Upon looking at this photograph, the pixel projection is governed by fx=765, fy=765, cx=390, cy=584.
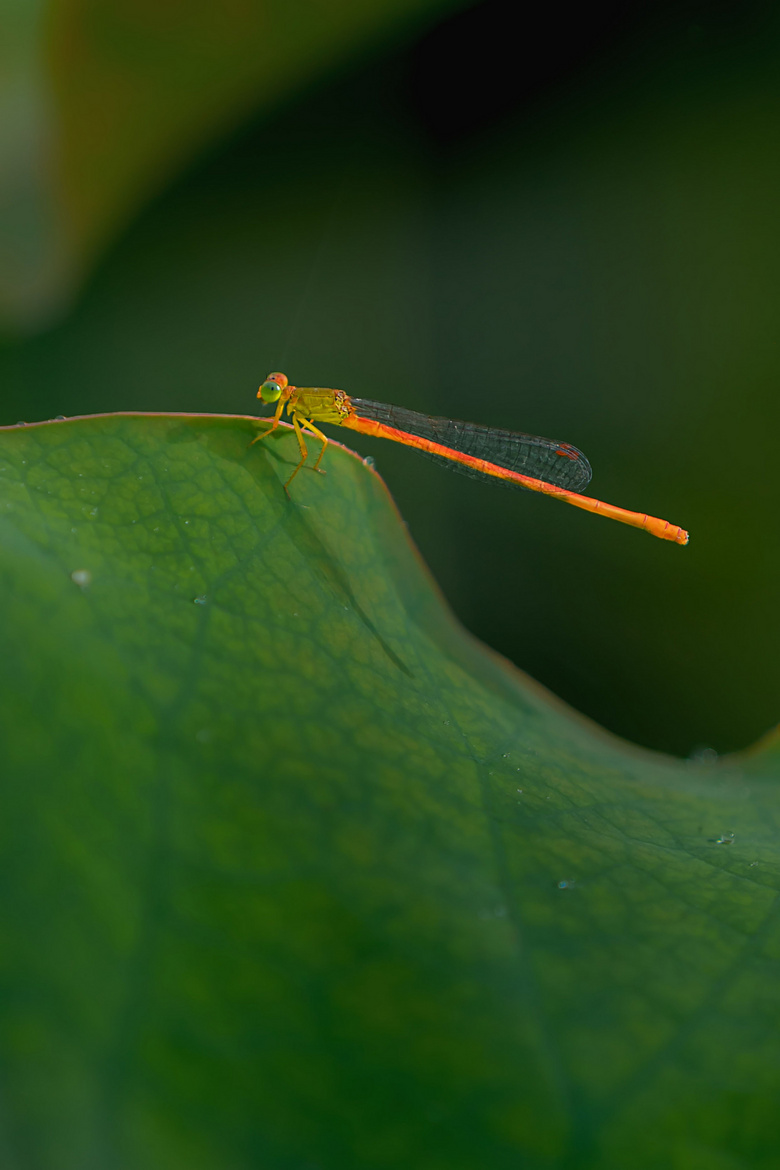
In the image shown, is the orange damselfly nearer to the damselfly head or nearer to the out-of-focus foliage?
the damselfly head

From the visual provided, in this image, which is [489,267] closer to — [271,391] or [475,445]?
[475,445]

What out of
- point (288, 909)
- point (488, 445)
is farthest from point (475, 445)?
point (288, 909)

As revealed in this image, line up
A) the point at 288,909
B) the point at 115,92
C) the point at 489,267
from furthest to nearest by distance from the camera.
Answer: the point at 489,267
the point at 115,92
the point at 288,909

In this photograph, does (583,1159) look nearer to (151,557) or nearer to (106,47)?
(151,557)

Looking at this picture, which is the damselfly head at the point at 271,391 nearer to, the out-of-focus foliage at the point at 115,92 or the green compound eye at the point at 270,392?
the green compound eye at the point at 270,392

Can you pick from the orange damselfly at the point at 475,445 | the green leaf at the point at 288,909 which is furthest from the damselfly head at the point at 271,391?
the green leaf at the point at 288,909

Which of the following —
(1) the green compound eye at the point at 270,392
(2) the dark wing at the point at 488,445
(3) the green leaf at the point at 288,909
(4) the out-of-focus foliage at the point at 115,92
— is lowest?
(3) the green leaf at the point at 288,909
